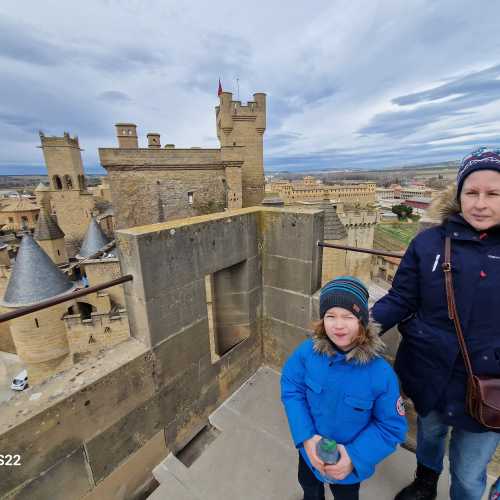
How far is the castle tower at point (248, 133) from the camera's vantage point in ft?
60.6

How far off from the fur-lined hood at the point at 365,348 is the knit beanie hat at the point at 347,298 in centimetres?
6

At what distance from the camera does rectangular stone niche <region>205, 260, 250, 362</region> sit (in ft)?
9.73

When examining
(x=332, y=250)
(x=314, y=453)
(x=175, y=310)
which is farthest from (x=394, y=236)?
(x=314, y=453)

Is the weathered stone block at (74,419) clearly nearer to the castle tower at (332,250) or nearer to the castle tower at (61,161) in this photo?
the castle tower at (332,250)

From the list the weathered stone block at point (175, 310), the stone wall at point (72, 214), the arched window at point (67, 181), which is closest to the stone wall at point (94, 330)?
the weathered stone block at point (175, 310)

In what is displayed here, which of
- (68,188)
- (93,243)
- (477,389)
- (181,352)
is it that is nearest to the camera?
(477,389)

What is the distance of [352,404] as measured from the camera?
1428 millimetres

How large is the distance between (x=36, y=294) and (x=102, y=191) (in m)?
37.8

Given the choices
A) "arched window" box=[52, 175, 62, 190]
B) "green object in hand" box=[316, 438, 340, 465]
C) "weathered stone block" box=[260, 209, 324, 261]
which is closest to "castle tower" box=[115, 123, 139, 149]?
"arched window" box=[52, 175, 62, 190]

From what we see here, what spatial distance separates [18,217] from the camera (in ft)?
111

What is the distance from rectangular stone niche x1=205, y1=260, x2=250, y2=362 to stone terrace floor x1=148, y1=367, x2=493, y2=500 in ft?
2.43

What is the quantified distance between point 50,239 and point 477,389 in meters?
21.1

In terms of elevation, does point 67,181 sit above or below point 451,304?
above

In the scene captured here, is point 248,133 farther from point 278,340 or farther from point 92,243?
point 278,340
